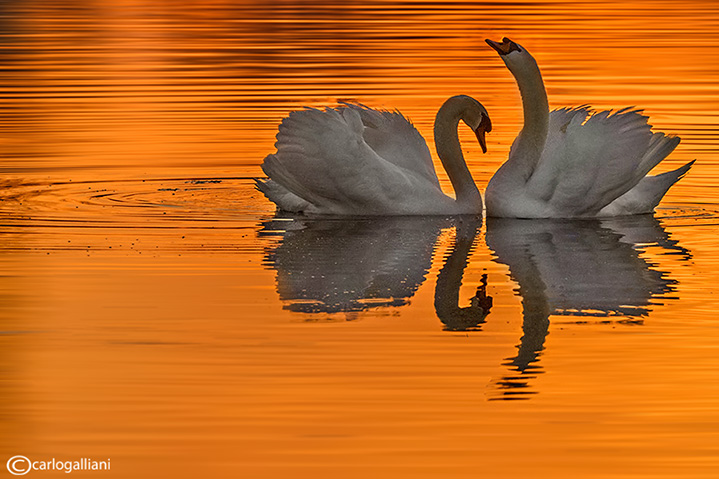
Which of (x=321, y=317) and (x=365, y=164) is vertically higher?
(x=365, y=164)

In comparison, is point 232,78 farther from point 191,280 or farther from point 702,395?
point 702,395

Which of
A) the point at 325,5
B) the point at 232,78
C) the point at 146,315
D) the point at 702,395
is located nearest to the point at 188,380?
the point at 146,315

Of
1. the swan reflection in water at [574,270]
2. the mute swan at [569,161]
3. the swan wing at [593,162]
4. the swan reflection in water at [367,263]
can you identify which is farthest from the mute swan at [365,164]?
the swan wing at [593,162]

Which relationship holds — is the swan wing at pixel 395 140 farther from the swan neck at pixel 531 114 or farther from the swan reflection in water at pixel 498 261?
the swan neck at pixel 531 114

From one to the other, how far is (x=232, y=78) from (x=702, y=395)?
1682 centimetres

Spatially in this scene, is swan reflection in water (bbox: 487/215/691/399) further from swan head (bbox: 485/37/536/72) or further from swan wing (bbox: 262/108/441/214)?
swan head (bbox: 485/37/536/72)

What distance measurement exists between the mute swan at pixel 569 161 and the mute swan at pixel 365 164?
17.3 inches

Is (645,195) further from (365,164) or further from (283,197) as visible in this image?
(283,197)

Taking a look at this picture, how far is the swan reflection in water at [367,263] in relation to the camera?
9625mm

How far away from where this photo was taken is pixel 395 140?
1368 cm

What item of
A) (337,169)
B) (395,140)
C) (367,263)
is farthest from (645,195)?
(367,263)

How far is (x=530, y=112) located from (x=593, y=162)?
2.38 feet

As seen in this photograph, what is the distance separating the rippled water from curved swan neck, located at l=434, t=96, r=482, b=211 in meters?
0.28

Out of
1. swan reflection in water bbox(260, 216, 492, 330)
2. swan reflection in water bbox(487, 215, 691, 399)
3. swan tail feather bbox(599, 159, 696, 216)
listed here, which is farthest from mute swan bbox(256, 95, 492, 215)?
swan tail feather bbox(599, 159, 696, 216)
